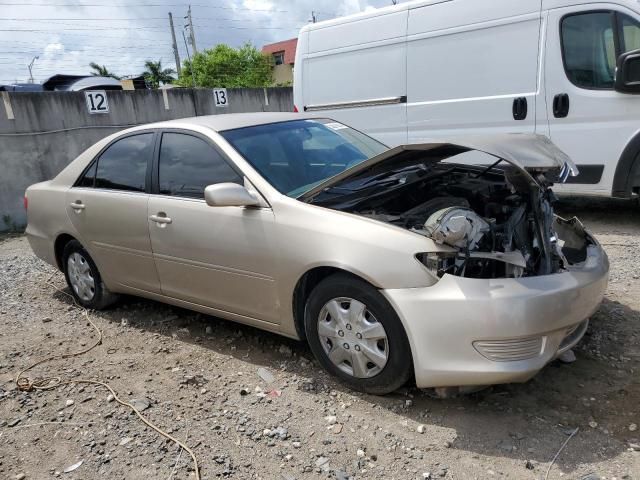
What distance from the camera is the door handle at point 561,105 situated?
Answer: 5.77 m

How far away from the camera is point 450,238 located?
2629mm

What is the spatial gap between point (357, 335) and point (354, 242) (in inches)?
19.5

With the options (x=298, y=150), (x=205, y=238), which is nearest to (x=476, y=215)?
(x=298, y=150)

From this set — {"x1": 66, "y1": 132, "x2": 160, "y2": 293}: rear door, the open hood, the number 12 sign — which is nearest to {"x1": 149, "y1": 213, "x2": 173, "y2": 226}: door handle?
{"x1": 66, "y1": 132, "x2": 160, "y2": 293}: rear door

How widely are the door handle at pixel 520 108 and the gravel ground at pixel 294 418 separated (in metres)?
2.62

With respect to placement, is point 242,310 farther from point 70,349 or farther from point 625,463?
point 625,463

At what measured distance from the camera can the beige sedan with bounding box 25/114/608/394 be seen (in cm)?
258

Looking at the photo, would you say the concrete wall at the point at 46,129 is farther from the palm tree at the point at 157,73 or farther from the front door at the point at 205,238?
the palm tree at the point at 157,73

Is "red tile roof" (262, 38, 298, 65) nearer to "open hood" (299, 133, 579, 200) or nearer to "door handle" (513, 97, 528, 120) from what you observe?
"door handle" (513, 97, 528, 120)

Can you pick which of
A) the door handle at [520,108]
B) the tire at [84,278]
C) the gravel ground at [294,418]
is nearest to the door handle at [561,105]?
the door handle at [520,108]

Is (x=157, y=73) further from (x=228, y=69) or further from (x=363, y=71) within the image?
(x=363, y=71)

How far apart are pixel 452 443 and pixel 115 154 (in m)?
3.28

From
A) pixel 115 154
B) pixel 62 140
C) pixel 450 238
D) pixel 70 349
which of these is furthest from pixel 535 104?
pixel 62 140

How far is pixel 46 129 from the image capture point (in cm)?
983
